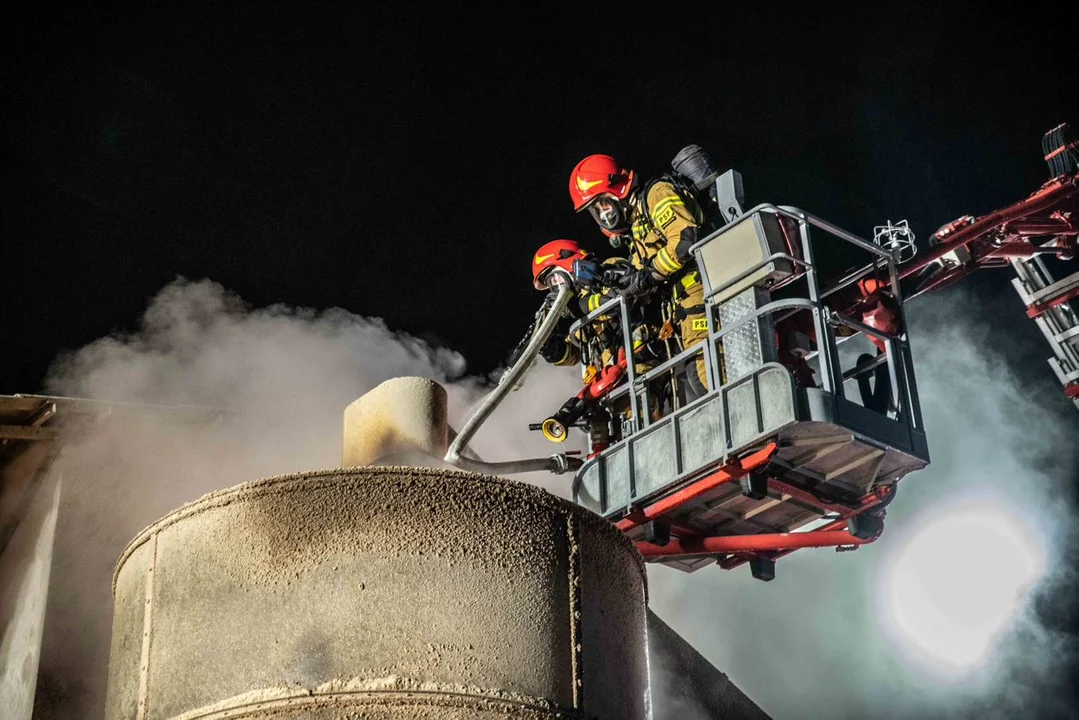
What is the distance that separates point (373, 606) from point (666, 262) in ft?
15.2

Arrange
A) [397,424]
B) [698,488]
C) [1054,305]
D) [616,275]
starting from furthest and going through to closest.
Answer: [1054,305] < [616,275] < [698,488] < [397,424]

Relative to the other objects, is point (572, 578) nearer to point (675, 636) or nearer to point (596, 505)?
point (596, 505)

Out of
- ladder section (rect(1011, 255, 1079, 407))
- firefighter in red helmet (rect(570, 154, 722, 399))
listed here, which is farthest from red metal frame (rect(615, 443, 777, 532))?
ladder section (rect(1011, 255, 1079, 407))

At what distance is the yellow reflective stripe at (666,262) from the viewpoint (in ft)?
31.4

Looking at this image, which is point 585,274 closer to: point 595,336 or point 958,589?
point 595,336

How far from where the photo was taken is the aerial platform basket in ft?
27.3

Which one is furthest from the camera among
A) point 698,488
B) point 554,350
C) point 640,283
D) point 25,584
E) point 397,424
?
point 554,350

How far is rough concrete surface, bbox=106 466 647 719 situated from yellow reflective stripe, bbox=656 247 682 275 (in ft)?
11.9

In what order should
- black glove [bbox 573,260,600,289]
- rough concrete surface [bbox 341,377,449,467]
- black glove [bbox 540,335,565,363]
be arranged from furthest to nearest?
1. black glove [bbox 540,335,565,363]
2. black glove [bbox 573,260,600,289]
3. rough concrete surface [bbox 341,377,449,467]

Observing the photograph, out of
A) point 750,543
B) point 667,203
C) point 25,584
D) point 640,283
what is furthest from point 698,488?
point 25,584

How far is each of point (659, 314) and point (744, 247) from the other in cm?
132

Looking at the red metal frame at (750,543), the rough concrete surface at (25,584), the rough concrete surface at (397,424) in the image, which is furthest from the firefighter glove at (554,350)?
the rough concrete surface at (25,584)

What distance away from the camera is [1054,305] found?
1320cm

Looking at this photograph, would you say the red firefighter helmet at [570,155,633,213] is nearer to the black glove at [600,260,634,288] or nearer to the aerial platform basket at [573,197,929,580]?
the black glove at [600,260,634,288]
